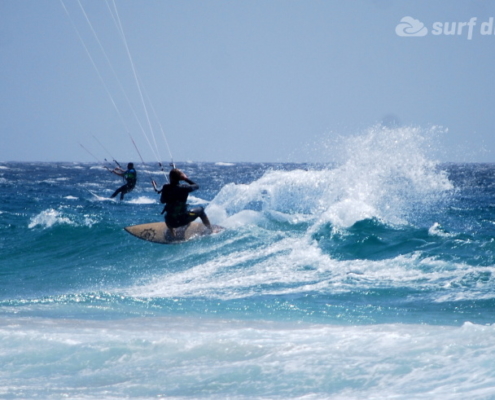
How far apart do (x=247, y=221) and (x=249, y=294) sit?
17.3 ft

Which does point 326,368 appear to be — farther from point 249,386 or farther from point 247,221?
point 247,221

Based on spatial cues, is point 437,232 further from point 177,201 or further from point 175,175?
point 175,175

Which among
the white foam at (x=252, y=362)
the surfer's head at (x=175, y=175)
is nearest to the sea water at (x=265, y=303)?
the white foam at (x=252, y=362)

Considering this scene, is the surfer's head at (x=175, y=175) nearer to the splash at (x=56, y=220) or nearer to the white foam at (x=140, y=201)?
the splash at (x=56, y=220)

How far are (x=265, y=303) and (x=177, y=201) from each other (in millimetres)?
3724

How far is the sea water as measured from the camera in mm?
4547

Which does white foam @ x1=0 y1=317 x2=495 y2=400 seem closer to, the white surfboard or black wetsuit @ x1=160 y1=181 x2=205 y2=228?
black wetsuit @ x1=160 y1=181 x2=205 y2=228

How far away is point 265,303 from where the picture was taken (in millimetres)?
7609

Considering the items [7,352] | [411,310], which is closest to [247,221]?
[411,310]

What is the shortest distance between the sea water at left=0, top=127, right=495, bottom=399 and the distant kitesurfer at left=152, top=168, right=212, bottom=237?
0.61 m

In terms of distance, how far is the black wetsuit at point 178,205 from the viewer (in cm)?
1059

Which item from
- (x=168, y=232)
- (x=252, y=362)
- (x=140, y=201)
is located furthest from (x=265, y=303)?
(x=140, y=201)

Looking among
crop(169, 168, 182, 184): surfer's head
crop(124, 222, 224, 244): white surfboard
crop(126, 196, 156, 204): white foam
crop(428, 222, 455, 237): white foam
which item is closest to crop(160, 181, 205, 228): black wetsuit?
crop(169, 168, 182, 184): surfer's head

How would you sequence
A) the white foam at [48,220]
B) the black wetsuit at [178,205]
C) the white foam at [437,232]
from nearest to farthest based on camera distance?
the black wetsuit at [178,205] < the white foam at [437,232] < the white foam at [48,220]
